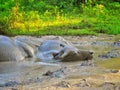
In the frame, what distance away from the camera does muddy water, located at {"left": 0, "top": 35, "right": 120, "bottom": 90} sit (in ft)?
17.3

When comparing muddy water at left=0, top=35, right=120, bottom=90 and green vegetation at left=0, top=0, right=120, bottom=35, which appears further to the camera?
green vegetation at left=0, top=0, right=120, bottom=35

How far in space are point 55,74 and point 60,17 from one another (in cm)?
942

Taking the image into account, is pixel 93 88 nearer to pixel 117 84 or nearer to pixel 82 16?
pixel 117 84

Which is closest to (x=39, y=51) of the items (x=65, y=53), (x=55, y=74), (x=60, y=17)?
(x=65, y=53)

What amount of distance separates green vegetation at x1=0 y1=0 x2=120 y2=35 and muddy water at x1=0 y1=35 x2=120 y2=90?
4.77 meters

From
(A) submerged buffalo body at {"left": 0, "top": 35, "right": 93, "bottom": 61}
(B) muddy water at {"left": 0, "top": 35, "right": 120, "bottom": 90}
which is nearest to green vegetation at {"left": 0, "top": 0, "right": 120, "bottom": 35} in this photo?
(A) submerged buffalo body at {"left": 0, "top": 35, "right": 93, "bottom": 61}

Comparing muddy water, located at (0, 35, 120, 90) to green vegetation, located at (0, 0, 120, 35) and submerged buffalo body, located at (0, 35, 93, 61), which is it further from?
green vegetation, located at (0, 0, 120, 35)

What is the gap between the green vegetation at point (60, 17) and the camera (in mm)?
13414

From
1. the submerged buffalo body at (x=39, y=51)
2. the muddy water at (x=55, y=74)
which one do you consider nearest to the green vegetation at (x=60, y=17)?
the submerged buffalo body at (x=39, y=51)

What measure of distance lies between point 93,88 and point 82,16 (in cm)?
1154

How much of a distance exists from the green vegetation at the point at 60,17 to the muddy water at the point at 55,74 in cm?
477

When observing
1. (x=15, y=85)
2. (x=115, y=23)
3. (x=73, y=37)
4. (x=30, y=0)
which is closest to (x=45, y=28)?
(x=73, y=37)

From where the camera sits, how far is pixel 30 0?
1742 centimetres

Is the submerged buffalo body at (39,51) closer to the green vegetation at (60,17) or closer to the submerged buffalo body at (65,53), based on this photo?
the submerged buffalo body at (65,53)
